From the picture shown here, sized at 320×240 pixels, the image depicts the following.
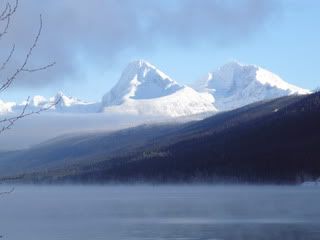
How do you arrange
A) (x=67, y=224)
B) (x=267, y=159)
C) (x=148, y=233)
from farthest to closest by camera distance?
(x=267, y=159)
(x=67, y=224)
(x=148, y=233)

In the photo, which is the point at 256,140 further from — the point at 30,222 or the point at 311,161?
the point at 30,222

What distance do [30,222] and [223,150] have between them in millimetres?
119825

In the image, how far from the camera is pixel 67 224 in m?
63.1

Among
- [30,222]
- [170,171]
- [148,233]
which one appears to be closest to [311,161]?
[170,171]

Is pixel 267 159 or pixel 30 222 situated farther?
pixel 267 159

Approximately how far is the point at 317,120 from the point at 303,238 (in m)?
143

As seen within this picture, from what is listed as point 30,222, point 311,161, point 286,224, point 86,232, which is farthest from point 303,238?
point 311,161

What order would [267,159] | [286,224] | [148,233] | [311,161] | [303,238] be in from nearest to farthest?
[303,238] → [148,233] → [286,224] → [311,161] → [267,159]

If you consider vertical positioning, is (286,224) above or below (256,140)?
below

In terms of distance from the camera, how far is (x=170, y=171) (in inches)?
7515

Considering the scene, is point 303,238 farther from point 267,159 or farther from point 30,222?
point 267,159

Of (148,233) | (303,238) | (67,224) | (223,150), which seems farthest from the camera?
(223,150)

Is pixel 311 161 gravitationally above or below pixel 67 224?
above

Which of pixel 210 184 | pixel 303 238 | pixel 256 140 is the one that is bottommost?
pixel 303 238
